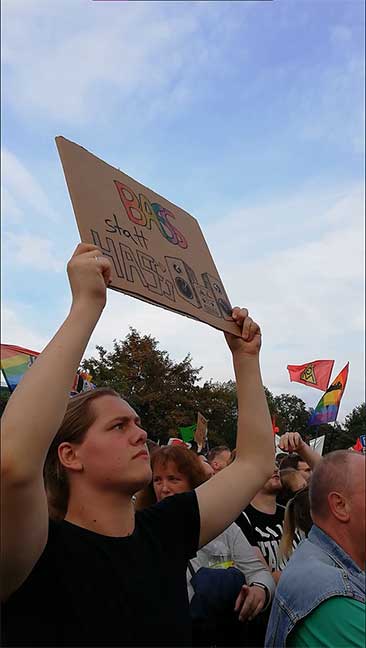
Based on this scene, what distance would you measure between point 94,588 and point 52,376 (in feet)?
1.86

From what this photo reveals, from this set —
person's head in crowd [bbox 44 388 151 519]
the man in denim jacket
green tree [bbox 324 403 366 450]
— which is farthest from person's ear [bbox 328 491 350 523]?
green tree [bbox 324 403 366 450]

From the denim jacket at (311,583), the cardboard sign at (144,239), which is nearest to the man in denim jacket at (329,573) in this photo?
the denim jacket at (311,583)

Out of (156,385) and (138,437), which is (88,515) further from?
(156,385)

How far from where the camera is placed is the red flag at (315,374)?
1005cm

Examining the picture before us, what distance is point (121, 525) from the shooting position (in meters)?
1.63

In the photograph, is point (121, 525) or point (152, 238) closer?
point (121, 525)

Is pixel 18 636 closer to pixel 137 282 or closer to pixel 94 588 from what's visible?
pixel 94 588

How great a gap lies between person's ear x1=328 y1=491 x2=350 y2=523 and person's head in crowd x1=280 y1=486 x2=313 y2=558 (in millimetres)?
1080

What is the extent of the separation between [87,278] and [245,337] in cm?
95

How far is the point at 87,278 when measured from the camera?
4.83 feet

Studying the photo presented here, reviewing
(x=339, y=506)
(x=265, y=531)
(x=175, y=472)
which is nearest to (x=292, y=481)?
(x=265, y=531)

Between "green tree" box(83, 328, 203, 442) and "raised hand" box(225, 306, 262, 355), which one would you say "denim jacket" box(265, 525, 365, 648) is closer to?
"raised hand" box(225, 306, 262, 355)

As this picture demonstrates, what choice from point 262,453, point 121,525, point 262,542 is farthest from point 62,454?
point 262,542

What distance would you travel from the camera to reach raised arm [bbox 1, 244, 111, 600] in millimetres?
1144
